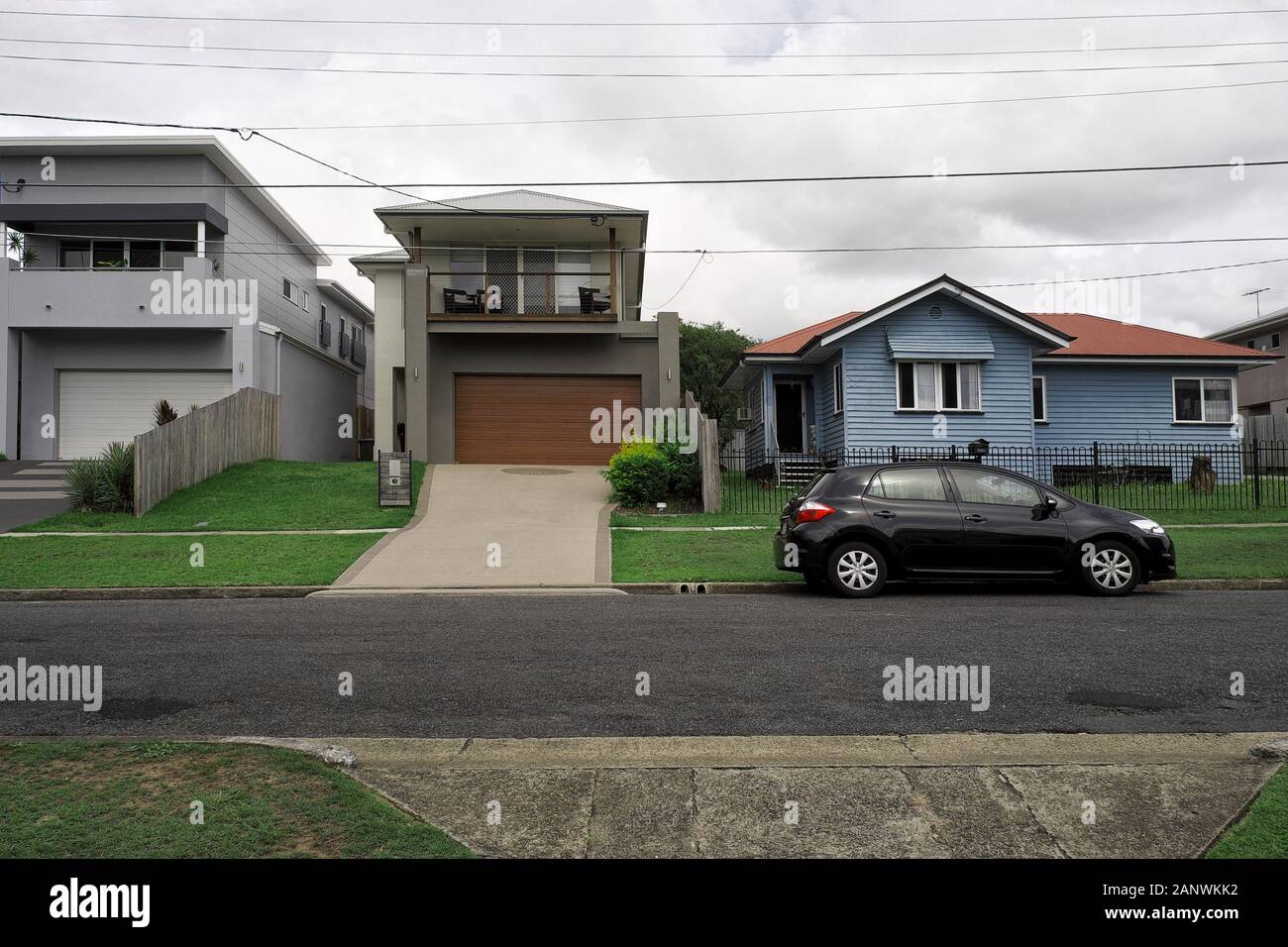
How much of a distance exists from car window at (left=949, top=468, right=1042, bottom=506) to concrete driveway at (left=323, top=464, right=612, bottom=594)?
4.51m

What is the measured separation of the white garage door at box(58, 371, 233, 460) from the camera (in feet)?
86.0

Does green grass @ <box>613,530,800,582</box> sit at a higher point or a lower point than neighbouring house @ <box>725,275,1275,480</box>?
lower

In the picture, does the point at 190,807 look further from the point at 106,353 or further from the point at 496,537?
the point at 106,353

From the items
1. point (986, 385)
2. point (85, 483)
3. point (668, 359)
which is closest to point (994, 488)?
point (986, 385)

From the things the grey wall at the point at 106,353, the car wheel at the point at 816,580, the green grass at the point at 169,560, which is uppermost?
the grey wall at the point at 106,353

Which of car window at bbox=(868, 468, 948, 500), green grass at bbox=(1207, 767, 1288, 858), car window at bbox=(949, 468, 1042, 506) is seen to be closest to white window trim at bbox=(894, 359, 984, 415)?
car window at bbox=(949, 468, 1042, 506)

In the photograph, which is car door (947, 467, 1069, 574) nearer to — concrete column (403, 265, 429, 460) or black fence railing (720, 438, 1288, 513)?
black fence railing (720, 438, 1288, 513)

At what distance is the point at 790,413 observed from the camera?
28781mm

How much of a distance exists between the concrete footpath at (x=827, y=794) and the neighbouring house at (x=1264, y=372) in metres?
39.7

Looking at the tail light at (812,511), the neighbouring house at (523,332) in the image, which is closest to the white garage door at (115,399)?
the neighbouring house at (523,332)

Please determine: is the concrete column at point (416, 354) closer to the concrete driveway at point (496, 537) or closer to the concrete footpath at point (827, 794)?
the concrete driveway at point (496, 537)

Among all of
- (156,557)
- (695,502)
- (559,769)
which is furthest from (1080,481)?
(559,769)

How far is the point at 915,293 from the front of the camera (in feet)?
78.5

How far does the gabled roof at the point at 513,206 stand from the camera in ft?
82.7
